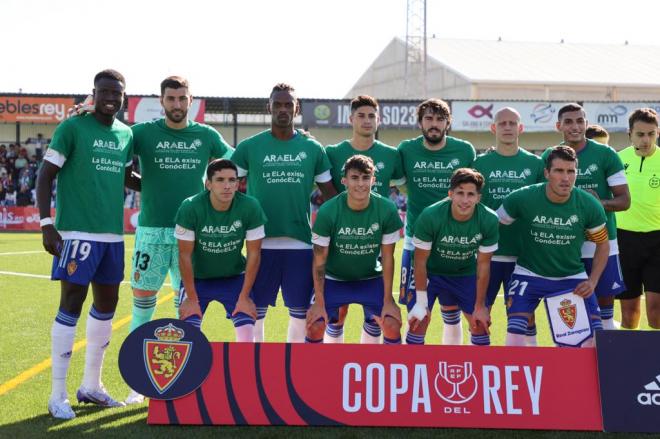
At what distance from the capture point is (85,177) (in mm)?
4758

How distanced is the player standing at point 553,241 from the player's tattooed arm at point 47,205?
3290mm

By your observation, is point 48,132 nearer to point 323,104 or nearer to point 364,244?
point 323,104

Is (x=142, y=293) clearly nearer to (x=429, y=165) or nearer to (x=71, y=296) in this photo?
(x=71, y=296)

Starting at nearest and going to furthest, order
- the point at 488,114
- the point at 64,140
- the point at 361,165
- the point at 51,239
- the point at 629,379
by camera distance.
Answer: the point at 629,379 < the point at 51,239 < the point at 64,140 < the point at 361,165 < the point at 488,114

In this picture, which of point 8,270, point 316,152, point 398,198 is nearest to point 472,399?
point 316,152

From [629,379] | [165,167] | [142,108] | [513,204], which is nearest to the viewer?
[629,379]

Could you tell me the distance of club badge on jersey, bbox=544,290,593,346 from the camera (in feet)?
15.6

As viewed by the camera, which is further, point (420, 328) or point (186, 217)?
point (420, 328)

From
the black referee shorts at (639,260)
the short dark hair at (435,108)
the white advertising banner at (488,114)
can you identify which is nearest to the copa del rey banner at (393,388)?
the short dark hair at (435,108)

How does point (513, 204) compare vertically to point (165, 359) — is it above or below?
above

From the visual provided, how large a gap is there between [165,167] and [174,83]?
0.65 meters

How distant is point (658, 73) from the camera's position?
45031 mm

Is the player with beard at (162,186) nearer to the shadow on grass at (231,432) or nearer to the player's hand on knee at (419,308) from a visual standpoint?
the shadow on grass at (231,432)

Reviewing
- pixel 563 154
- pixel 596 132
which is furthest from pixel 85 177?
pixel 596 132
